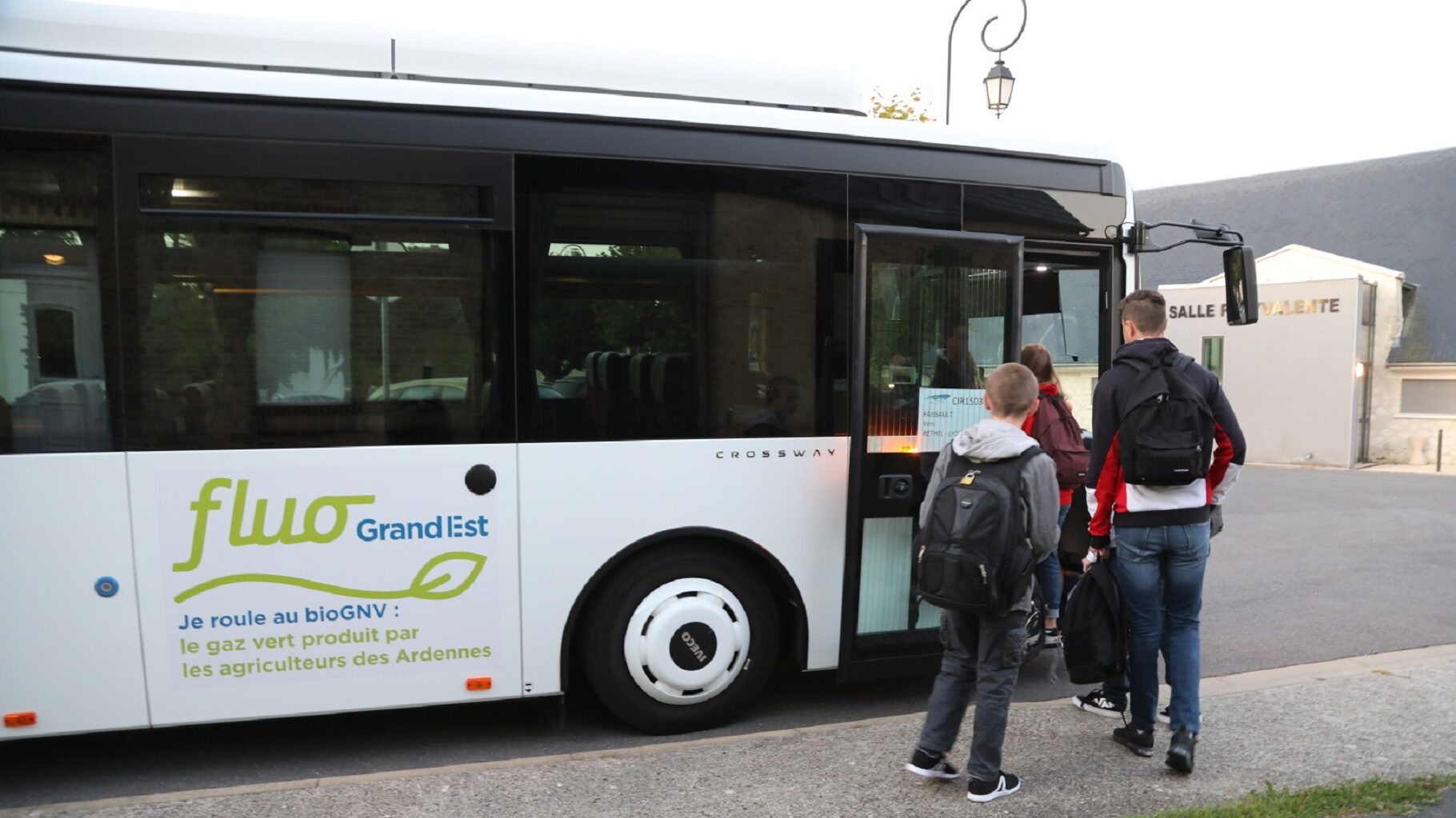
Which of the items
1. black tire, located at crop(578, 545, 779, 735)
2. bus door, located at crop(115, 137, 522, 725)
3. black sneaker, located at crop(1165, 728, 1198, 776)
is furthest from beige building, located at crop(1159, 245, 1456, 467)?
bus door, located at crop(115, 137, 522, 725)

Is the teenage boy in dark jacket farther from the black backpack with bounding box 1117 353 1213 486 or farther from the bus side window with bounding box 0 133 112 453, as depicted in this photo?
the bus side window with bounding box 0 133 112 453

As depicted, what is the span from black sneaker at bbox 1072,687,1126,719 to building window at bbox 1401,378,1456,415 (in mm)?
28040

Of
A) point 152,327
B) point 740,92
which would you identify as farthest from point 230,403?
point 740,92

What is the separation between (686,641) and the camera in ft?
15.4

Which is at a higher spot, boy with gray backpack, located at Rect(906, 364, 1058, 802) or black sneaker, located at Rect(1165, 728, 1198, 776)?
boy with gray backpack, located at Rect(906, 364, 1058, 802)

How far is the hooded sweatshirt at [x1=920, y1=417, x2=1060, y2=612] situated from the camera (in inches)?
149

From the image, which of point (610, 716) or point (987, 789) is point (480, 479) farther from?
point (987, 789)

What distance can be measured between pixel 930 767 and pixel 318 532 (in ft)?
8.60

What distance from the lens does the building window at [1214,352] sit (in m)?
29.8

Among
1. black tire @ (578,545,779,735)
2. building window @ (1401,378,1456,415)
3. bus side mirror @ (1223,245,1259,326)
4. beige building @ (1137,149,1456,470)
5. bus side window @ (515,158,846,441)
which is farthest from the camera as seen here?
beige building @ (1137,149,1456,470)

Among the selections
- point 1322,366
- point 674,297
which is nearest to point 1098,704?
point 674,297

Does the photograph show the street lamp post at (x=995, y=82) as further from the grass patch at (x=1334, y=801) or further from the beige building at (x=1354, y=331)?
the beige building at (x=1354, y=331)

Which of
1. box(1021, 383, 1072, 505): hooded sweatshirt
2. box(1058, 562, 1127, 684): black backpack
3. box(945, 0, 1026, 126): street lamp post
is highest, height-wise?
box(945, 0, 1026, 126): street lamp post

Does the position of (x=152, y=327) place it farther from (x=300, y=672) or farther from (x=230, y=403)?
(x=300, y=672)
